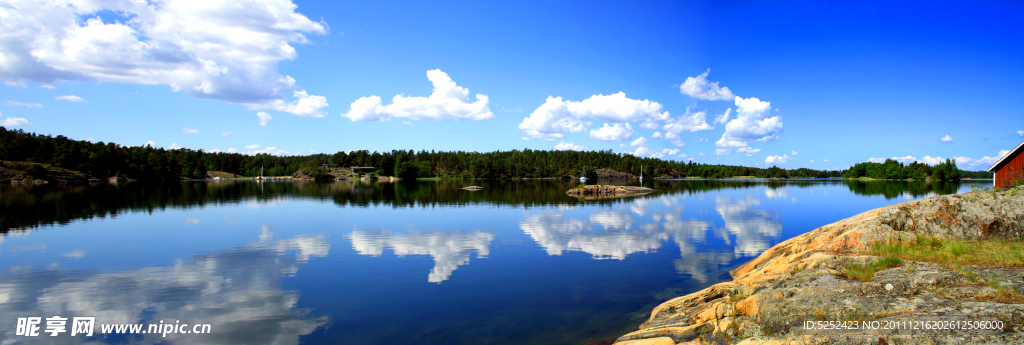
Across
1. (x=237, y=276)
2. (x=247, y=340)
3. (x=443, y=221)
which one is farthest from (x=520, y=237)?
(x=247, y=340)

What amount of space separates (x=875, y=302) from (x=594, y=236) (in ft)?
67.1

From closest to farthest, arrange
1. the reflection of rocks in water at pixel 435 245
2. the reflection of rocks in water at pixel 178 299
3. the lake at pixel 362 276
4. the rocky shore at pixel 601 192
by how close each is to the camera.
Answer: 1. the reflection of rocks in water at pixel 178 299
2. the lake at pixel 362 276
3. the reflection of rocks in water at pixel 435 245
4. the rocky shore at pixel 601 192

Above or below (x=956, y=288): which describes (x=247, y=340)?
below

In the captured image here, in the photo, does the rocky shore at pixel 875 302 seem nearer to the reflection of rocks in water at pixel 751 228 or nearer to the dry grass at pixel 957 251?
the dry grass at pixel 957 251

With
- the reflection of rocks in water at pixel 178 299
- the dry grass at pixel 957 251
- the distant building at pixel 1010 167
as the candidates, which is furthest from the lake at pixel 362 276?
the distant building at pixel 1010 167

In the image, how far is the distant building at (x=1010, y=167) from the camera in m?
27.5

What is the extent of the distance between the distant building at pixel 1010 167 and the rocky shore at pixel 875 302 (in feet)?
65.1

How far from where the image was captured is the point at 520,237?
2794 cm

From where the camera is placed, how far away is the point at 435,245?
81.2ft

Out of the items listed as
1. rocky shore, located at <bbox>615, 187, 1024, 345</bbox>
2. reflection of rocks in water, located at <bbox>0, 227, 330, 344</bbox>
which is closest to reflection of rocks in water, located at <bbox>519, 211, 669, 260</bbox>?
rocky shore, located at <bbox>615, 187, 1024, 345</bbox>

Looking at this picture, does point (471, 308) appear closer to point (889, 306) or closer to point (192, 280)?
point (889, 306)

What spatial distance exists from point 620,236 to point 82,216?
1750 inches

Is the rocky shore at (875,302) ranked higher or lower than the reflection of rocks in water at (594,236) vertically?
higher

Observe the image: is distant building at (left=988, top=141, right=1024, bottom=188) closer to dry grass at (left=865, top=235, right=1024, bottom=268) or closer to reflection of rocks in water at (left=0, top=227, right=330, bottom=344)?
dry grass at (left=865, top=235, right=1024, bottom=268)
